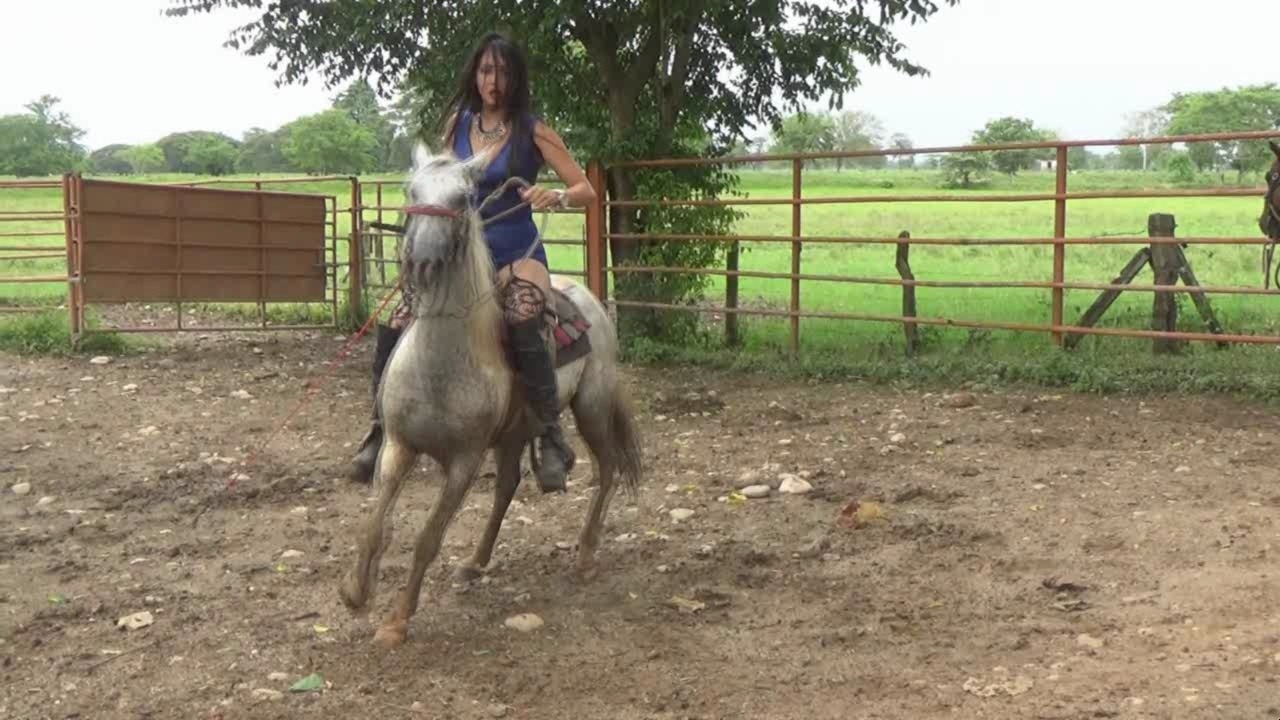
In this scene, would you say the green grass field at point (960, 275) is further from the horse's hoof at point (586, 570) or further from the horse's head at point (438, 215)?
the horse's head at point (438, 215)

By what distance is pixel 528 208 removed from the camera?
4.54 m

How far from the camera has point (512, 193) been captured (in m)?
4.53

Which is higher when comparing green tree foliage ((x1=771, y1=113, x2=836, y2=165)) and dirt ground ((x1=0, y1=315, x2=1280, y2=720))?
green tree foliage ((x1=771, y1=113, x2=836, y2=165))

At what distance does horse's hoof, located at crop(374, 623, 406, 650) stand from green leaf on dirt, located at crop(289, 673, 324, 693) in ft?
1.10

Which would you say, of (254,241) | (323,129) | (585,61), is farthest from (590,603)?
(323,129)

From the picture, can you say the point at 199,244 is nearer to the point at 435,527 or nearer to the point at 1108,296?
the point at 1108,296

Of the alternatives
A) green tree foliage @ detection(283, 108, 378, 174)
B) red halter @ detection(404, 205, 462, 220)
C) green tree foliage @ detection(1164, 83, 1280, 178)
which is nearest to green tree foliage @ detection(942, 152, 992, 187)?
green tree foliage @ detection(1164, 83, 1280, 178)

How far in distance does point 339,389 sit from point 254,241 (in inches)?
178

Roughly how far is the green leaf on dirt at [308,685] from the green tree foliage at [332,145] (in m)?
84.4

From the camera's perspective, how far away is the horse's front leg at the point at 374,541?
414cm

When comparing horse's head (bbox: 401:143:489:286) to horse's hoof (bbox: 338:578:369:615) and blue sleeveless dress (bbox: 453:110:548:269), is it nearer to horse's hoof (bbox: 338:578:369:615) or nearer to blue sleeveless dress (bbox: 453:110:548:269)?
blue sleeveless dress (bbox: 453:110:548:269)

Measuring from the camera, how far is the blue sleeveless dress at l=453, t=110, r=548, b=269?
4441 mm

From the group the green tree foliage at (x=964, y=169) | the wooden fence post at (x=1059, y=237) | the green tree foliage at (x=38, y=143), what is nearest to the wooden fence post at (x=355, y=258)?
the wooden fence post at (x=1059, y=237)

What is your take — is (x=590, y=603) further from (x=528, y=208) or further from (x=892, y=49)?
(x=892, y=49)
